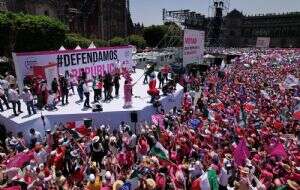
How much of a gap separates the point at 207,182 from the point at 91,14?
77.7 m

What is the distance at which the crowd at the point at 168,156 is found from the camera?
31.8 feet

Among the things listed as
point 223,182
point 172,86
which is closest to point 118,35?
point 172,86

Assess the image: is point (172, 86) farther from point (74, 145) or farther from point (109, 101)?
point (74, 145)

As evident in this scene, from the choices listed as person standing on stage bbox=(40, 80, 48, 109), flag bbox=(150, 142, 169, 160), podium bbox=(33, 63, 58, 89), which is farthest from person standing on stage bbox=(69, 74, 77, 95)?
flag bbox=(150, 142, 169, 160)

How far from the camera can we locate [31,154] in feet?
39.1

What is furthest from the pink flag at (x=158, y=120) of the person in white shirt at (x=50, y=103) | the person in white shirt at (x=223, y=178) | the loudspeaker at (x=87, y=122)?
the person in white shirt at (x=223, y=178)

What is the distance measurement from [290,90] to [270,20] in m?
119

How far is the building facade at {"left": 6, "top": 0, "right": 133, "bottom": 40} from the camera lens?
69.1 metres

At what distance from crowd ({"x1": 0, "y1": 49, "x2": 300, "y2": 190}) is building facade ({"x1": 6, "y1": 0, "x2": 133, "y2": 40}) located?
5605cm

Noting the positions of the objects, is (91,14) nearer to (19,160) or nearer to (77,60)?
(77,60)

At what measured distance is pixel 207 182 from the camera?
30.8ft

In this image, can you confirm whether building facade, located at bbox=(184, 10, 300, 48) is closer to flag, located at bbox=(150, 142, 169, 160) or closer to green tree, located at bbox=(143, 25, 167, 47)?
green tree, located at bbox=(143, 25, 167, 47)

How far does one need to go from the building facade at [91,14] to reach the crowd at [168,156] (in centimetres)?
Answer: 5605

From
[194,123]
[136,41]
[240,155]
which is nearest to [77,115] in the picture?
[194,123]
